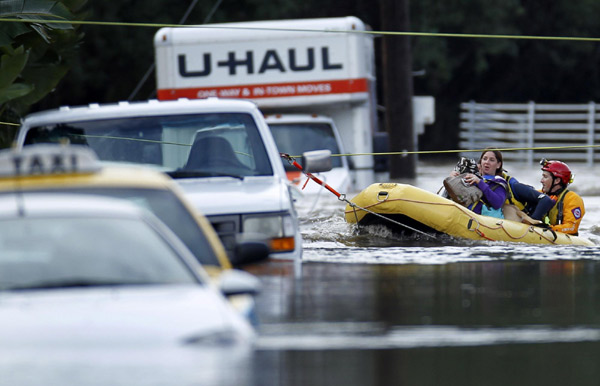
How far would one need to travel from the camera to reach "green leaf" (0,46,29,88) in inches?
506

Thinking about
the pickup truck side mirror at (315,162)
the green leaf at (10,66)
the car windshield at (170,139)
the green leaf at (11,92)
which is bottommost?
the pickup truck side mirror at (315,162)

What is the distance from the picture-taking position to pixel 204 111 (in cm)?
879

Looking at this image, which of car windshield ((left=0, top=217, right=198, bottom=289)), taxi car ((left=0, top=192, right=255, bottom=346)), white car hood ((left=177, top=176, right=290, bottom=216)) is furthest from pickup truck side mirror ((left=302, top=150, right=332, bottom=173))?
car windshield ((left=0, top=217, right=198, bottom=289))

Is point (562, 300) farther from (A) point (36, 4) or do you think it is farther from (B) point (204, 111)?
(A) point (36, 4)

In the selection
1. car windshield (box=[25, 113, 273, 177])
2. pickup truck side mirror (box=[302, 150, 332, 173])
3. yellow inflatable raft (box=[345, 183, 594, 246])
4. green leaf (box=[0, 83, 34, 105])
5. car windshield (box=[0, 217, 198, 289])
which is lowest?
yellow inflatable raft (box=[345, 183, 594, 246])

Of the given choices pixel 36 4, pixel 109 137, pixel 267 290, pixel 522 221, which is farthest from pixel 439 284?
pixel 36 4

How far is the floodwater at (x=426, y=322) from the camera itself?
17.8 ft

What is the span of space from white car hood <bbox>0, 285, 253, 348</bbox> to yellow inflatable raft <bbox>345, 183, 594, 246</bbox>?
23.4ft

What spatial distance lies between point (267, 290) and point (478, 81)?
3375cm

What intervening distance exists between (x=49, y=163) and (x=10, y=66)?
7.55 meters

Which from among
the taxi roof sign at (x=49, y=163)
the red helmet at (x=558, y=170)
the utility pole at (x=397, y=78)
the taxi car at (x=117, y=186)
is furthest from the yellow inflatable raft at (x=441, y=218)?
the utility pole at (x=397, y=78)

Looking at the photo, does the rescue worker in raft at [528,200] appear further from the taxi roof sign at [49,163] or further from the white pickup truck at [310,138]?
the taxi roof sign at [49,163]

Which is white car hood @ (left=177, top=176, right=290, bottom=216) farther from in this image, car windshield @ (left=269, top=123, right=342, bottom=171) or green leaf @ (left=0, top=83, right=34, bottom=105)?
car windshield @ (left=269, top=123, right=342, bottom=171)

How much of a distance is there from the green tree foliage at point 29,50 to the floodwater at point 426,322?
4.59 metres
